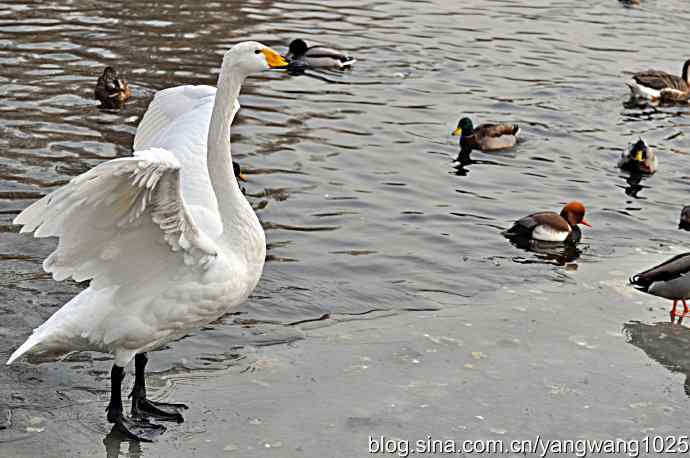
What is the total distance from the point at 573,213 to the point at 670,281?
266cm

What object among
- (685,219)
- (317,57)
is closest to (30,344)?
(685,219)

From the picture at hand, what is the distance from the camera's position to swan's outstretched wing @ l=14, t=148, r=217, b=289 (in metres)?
5.89

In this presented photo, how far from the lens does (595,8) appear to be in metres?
26.5

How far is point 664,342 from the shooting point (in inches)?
371

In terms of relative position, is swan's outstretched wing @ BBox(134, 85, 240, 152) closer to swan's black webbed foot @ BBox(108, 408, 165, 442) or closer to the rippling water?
the rippling water

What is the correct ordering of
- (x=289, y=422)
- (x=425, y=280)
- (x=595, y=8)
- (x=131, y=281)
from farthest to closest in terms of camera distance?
(x=595, y=8)
(x=425, y=280)
(x=289, y=422)
(x=131, y=281)

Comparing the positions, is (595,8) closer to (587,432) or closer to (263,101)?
(263,101)

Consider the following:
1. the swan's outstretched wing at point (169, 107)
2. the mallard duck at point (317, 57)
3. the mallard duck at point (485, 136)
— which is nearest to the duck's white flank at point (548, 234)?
the mallard duck at point (485, 136)

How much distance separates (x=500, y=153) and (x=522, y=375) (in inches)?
310

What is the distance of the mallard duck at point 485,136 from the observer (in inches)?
613

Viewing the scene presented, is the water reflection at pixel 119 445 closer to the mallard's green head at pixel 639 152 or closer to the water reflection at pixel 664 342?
the water reflection at pixel 664 342

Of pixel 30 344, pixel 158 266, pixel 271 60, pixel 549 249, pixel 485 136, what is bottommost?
pixel 549 249

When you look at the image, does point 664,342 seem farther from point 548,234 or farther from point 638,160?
point 638,160

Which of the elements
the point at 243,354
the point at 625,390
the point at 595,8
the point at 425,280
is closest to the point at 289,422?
the point at 243,354
